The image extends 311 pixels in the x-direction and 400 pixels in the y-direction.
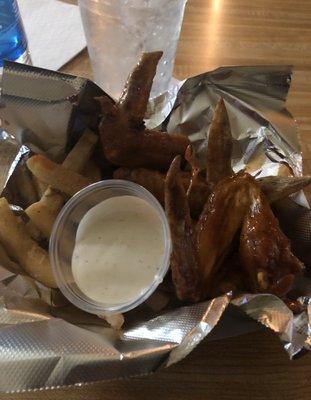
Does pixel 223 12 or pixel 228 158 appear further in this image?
pixel 223 12

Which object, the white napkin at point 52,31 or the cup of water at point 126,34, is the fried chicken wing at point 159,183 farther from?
the white napkin at point 52,31

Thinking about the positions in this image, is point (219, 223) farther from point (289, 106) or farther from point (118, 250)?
point (289, 106)

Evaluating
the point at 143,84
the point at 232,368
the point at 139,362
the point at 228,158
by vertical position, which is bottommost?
the point at 232,368

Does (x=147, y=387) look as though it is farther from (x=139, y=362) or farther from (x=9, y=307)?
(x=9, y=307)

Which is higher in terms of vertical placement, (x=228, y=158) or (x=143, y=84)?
(x=143, y=84)

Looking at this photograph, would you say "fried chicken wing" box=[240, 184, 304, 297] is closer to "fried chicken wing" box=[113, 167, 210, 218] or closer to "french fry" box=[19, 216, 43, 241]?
"fried chicken wing" box=[113, 167, 210, 218]

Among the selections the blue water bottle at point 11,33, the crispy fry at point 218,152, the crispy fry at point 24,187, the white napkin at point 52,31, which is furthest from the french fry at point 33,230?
the white napkin at point 52,31

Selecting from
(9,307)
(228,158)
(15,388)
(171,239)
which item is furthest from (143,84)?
(15,388)

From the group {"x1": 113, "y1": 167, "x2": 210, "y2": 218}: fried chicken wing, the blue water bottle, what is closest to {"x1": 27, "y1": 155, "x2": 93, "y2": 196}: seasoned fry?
{"x1": 113, "y1": 167, "x2": 210, "y2": 218}: fried chicken wing
